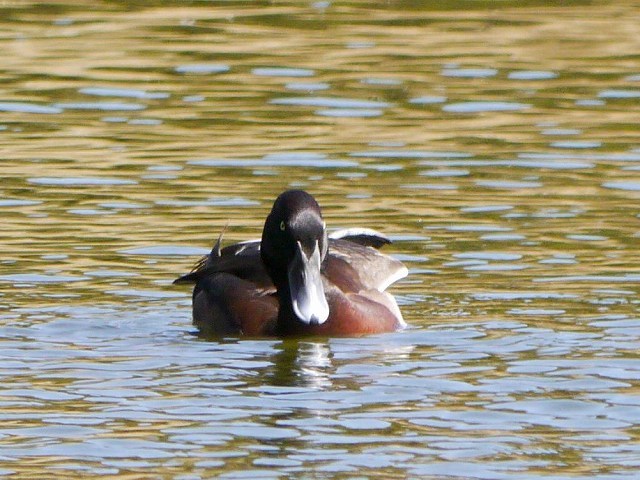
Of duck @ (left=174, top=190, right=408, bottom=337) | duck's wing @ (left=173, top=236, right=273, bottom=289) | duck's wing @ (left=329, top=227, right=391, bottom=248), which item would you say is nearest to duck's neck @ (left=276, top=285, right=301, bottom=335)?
duck @ (left=174, top=190, right=408, bottom=337)

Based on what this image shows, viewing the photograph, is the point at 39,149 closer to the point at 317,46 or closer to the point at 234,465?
the point at 317,46

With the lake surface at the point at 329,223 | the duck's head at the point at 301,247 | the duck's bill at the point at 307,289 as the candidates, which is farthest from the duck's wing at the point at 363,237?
the duck's bill at the point at 307,289

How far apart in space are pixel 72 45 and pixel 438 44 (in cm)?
400

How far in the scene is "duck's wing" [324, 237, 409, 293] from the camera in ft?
37.0

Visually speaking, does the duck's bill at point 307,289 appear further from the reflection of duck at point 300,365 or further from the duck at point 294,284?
the reflection of duck at point 300,365

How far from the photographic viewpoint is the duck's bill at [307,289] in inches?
417

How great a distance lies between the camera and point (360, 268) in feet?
37.7

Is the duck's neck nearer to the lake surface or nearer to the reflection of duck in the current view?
the reflection of duck

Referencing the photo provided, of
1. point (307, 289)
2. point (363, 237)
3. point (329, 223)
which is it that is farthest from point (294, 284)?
point (329, 223)

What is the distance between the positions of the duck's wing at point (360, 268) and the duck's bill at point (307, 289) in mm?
542

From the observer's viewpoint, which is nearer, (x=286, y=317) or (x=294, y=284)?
(x=294, y=284)

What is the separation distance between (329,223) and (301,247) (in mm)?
2884

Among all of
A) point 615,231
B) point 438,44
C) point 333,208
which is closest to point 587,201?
point 615,231

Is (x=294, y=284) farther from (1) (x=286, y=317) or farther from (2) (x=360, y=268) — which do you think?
(2) (x=360, y=268)
